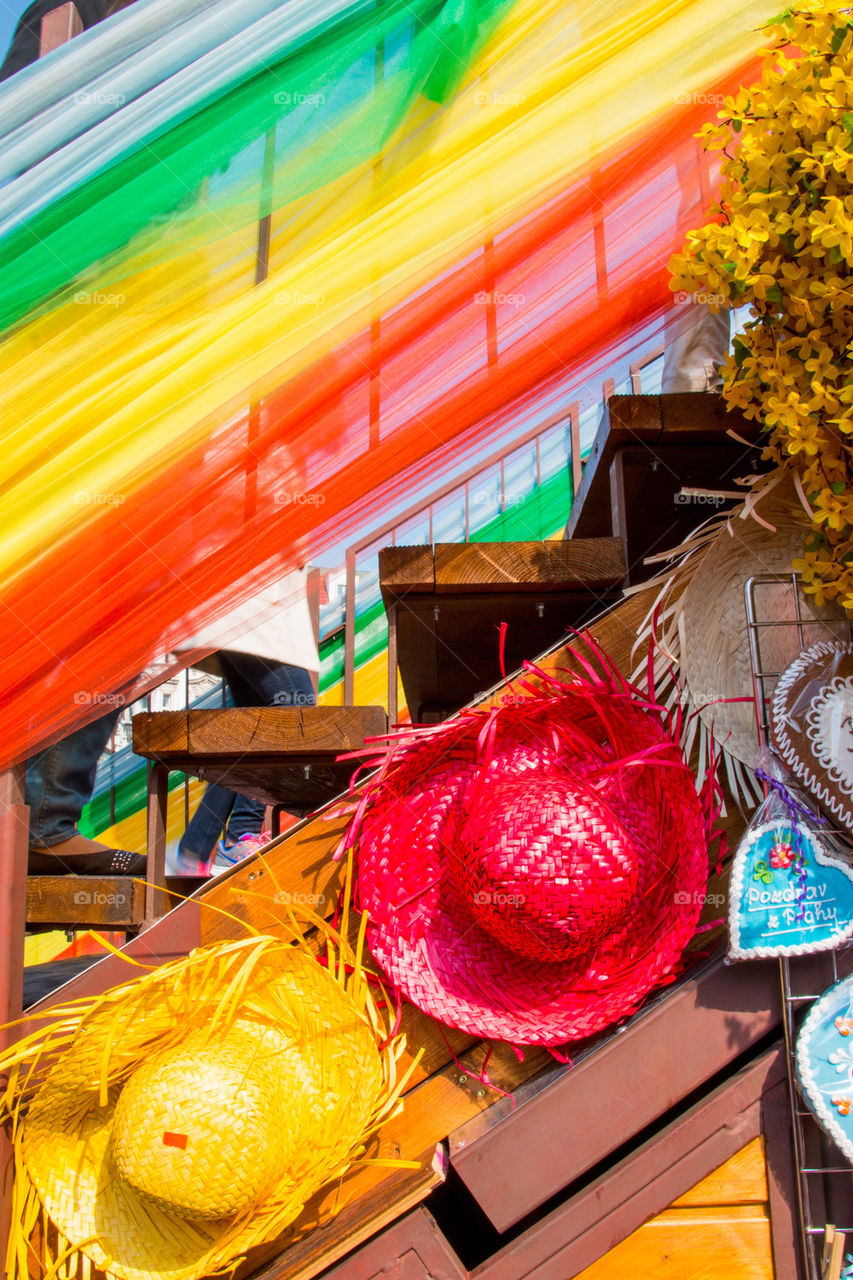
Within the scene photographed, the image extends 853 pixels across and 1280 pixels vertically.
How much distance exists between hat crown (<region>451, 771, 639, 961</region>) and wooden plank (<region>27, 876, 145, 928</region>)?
60 centimetres

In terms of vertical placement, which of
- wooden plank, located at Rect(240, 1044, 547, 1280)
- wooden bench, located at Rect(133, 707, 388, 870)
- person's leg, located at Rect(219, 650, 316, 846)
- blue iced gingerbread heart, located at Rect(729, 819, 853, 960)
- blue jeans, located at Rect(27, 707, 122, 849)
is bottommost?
wooden plank, located at Rect(240, 1044, 547, 1280)

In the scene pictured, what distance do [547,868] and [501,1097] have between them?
31 cm

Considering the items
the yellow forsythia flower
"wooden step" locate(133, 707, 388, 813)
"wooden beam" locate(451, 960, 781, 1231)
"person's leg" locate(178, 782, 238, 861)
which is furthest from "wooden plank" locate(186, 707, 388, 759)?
"person's leg" locate(178, 782, 238, 861)

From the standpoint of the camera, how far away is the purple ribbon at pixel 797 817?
106 centimetres

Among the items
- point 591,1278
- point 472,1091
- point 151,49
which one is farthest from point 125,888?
point 151,49

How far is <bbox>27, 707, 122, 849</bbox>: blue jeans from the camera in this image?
1730 mm

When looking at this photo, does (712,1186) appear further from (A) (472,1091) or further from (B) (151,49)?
(B) (151,49)

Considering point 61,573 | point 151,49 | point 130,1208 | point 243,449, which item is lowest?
point 130,1208

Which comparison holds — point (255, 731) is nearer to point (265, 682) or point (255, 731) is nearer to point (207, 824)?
point (265, 682)

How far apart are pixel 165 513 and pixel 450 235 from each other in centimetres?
48

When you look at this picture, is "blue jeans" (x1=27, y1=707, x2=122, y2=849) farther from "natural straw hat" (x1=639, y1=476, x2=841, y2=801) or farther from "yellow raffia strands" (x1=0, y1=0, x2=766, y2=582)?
"natural straw hat" (x1=639, y1=476, x2=841, y2=801)

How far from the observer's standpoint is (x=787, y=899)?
106 centimetres

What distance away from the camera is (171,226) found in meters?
1.19

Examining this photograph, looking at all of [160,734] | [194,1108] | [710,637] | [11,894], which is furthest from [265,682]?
[194,1108]
